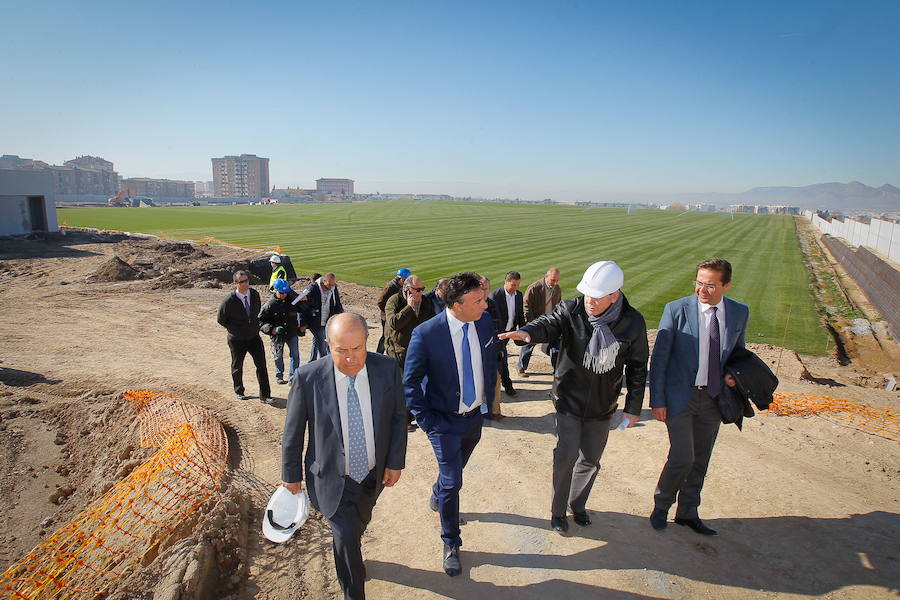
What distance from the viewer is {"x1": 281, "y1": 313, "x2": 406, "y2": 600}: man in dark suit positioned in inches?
116

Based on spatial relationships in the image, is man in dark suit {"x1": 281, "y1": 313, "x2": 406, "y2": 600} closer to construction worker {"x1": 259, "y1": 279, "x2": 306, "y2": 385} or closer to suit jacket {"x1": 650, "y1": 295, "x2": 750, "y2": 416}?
suit jacket {"x1": 650, "y1": 295, "x2": 750, "y2": 416}

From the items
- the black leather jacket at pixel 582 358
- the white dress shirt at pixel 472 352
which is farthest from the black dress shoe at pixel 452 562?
the black leather jacket at pixel 582 358

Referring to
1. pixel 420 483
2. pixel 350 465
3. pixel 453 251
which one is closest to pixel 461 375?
pixel 350 465

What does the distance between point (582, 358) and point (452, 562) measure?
1800 mm

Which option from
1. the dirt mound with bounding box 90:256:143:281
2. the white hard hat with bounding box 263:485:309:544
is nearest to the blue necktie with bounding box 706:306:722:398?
the white hard hat with bounding box 263:485:309:544

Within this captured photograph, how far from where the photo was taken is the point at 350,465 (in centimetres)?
304

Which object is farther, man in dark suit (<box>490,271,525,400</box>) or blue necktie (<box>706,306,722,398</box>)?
man in dark suit (<box>490,271,525,400</box>)

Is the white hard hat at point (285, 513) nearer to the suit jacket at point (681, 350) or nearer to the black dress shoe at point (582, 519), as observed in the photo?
the black dress shoe at point (582, 519)

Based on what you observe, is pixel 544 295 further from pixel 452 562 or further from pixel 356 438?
pixel 356 438

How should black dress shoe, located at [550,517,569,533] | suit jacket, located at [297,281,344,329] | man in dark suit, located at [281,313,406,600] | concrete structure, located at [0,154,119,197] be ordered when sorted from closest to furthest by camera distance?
man in dark suit, located at [281,313,406,600], black dress shoe, located at [550,517,569,533], suit jacket, located at [297,281,344,329], concrete structure, located at [0,154,119,197]

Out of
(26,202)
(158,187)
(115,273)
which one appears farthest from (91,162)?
(115,273)

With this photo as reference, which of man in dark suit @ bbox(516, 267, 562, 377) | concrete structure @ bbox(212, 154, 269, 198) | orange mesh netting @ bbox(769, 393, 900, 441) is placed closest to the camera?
orange mesh netting @ bbox(769, 393, 900, 441)

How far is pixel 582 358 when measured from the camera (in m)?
3.63

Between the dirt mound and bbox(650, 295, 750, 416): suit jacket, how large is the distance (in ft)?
62.8
